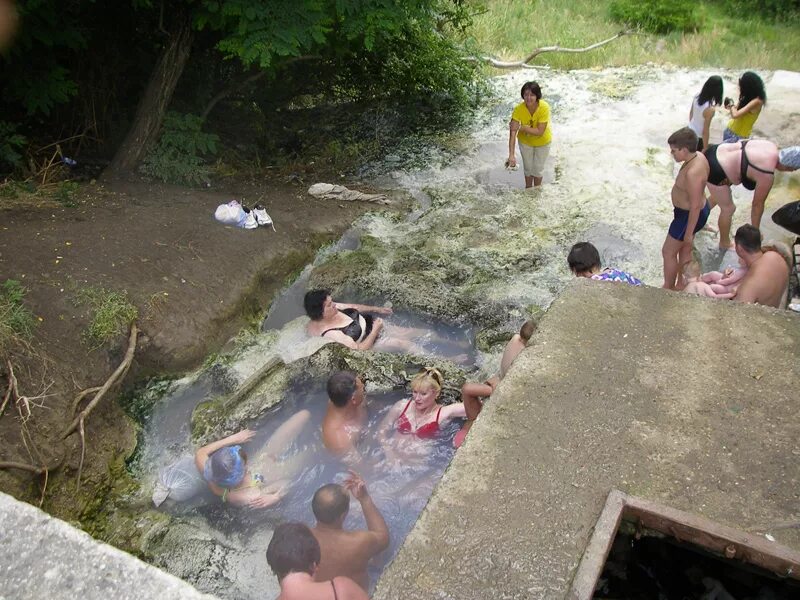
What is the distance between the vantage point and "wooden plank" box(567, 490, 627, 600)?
2.61 meters

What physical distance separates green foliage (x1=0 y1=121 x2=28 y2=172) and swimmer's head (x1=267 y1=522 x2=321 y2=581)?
6.34m

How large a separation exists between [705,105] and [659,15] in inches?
405

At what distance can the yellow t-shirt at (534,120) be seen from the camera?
804cm

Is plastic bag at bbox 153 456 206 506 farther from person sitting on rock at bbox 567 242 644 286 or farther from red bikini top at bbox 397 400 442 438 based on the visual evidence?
person sitting on rock at bbox 567 242 644 286

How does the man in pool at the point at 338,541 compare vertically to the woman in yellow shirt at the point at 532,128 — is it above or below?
below

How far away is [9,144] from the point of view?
26.1 feet

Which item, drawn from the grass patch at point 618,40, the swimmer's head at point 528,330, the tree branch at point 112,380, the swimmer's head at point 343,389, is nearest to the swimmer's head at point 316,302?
the swimmer's head at point 343,389

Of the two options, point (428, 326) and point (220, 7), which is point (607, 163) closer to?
point (428, 326)

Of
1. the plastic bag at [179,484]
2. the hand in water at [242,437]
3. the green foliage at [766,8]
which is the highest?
the green foliage at [766,8]

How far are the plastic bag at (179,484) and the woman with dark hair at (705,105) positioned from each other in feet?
19.1

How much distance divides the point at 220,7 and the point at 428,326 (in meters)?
4.30

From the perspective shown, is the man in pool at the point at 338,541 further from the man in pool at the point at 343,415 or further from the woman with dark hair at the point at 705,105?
the woman with dark hair at the point at 705,105

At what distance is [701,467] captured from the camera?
311 cm

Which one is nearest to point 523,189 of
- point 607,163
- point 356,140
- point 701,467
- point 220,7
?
point 607,163
